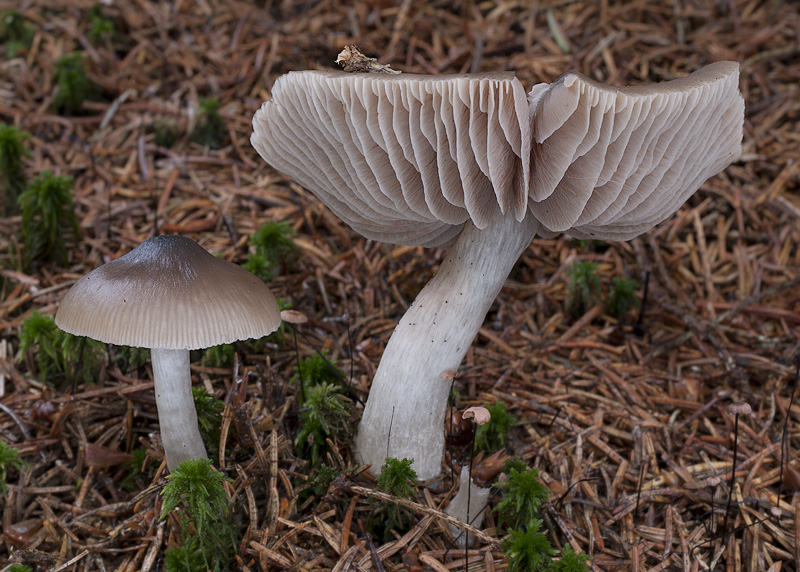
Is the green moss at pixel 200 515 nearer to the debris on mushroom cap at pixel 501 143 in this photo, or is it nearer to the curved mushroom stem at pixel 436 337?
the curved mushroom stem at pixel 436 337

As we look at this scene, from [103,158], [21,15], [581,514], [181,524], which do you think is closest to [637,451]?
[581,514]

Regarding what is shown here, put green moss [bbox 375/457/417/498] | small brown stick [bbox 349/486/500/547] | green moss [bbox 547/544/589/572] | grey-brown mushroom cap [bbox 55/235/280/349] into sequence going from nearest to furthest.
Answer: grey-brown mushroom cap [bbox 55/235/280/349]
green moss [bbox 547/544/589/572]
small brown stick [bbox 349/486/500/547]
green moss [bbox 375/457/417/498]

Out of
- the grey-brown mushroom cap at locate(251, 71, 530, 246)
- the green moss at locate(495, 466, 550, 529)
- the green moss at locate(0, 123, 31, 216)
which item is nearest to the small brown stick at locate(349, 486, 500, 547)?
the green moss at locate(495, 466, 550, 529)

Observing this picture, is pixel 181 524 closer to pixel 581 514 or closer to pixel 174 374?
pixel 174 374

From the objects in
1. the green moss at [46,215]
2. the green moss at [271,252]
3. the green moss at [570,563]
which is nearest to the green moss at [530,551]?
the green moss at [570,563]

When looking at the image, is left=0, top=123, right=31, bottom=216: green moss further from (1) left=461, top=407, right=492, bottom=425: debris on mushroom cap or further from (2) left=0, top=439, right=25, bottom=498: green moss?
(1) left=461, top=407, right=492, bottom=425: debris on mushroom cap

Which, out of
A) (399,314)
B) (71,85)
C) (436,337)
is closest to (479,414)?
(436,337)

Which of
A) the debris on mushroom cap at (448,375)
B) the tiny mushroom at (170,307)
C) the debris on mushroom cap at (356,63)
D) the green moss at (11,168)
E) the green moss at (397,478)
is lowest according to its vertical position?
the green moss at (397,478)
